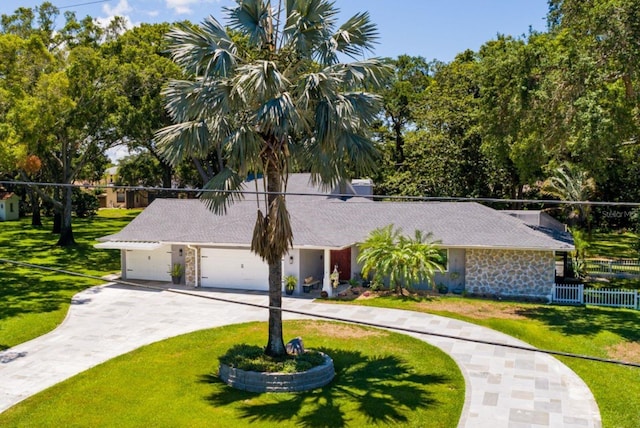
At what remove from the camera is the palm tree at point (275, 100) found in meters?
12.6

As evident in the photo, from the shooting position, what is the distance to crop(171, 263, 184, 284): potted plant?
25906 millimetres

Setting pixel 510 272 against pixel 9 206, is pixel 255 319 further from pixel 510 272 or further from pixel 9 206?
pixel 9 206

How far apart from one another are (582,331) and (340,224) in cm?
1159

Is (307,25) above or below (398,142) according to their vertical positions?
below

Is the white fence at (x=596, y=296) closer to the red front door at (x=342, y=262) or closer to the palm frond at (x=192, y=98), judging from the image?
the red front door at (x=342, y=262)

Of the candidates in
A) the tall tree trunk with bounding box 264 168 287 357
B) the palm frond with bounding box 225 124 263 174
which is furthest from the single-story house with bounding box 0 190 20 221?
the palm frond with bounding box 225 124 263 174

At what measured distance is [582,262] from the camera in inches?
1035

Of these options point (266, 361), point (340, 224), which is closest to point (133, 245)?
point (340, 224)

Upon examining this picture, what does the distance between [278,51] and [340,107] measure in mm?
2432

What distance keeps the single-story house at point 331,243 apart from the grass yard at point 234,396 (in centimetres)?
782

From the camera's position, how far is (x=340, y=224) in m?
26.2

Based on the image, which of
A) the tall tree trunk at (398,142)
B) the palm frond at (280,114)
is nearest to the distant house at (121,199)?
the tall tree trunk at (398,142)

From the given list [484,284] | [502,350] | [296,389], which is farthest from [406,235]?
[296,389]

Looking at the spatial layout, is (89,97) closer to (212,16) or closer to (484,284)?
(212,16)
